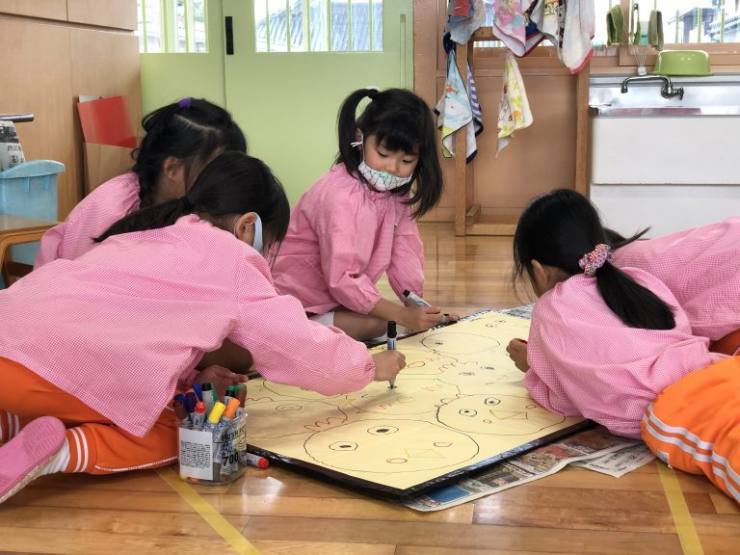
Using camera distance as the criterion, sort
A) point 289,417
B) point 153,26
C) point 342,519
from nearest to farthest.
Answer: point 342,519, point 289,417, point 153,26

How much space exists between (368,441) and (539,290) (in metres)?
0.41

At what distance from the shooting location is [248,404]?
1688mm

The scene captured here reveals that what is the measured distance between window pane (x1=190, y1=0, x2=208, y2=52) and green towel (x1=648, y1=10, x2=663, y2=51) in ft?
6.32

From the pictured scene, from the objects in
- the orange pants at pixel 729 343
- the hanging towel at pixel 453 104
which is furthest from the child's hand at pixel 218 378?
the hanging towel at pixel 453 104

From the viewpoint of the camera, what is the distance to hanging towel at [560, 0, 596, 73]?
11.2 feet

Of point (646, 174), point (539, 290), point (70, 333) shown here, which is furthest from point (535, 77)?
A: point (70, 333)

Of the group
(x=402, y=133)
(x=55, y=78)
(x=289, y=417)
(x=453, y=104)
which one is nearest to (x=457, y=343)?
(x=402, y=133)

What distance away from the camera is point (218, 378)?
162cm

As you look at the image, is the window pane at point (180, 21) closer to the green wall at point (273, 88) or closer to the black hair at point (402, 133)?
the green wall at point (273, 88)

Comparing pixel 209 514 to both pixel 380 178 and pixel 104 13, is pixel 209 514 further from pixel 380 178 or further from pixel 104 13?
pixel 104 13

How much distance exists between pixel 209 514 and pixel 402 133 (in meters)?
1.06

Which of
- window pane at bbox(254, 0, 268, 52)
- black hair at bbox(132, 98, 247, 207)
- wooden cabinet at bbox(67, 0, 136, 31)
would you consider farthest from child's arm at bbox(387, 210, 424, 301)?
window pane at bbox(254, 0, 268, 52)

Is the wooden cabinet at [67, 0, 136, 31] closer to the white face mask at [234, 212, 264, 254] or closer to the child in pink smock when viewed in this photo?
the white face mask at [234, 212, 264, 254]

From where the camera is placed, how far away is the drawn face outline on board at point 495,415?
155 centimetres
